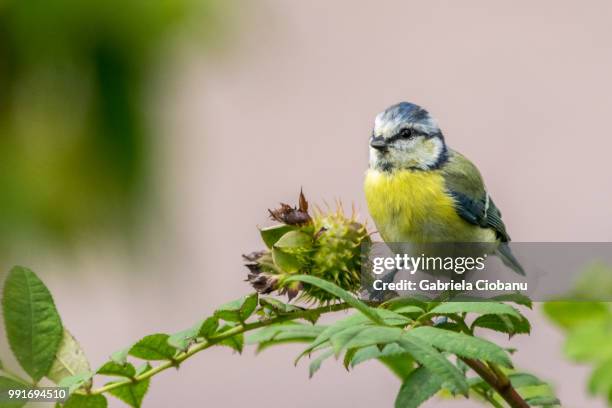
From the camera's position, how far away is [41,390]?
105cm

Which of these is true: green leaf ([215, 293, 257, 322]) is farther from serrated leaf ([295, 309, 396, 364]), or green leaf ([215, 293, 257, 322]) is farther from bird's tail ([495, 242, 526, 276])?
bird's tail ([495, 242, 526, 276])

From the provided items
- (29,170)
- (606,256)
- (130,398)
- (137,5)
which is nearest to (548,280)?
(606,256)

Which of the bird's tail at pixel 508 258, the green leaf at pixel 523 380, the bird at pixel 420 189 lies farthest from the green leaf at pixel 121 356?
the bird at pixel 420 189

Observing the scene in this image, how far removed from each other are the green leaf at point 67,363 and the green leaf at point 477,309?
41 centimetres

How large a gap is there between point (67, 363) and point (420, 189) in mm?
865

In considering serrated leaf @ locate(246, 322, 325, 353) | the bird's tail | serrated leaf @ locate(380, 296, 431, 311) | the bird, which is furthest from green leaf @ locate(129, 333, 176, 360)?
the bird

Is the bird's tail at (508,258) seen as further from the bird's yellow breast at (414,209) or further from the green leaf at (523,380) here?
the green leaf at (523,380)

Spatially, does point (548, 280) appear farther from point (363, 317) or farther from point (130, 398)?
point (130, 398)

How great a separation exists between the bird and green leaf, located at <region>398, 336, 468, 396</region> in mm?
716

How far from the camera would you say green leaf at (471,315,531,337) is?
1.01m

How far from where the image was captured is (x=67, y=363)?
42.8 inches

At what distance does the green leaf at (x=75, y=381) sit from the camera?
981mm

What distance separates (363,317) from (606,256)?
392 millimetres

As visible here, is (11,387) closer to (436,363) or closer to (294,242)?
(294,242)
